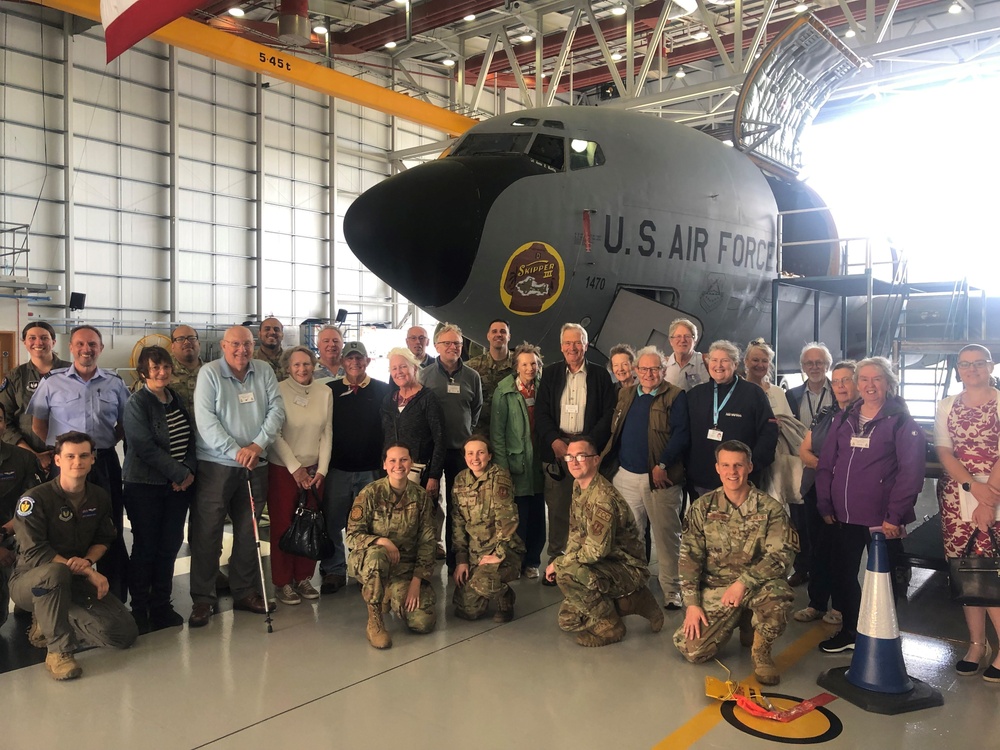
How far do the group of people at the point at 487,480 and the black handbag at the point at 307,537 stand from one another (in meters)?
0.20

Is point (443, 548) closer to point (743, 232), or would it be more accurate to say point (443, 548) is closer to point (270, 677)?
point (270, 677)

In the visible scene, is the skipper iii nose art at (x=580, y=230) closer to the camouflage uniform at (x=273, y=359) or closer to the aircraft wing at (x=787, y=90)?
the camouflage uniform at (x=273, y=359)

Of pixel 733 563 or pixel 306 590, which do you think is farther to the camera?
pixel 306 590

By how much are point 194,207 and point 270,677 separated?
73.8 feet

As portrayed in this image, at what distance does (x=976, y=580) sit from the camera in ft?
13.6

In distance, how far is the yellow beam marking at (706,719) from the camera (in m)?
3.50

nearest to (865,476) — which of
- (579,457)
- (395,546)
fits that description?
(579,457)

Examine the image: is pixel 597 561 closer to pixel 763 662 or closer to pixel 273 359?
pixel 763 662

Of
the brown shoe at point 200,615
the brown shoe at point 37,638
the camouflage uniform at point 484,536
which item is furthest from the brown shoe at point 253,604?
the camouflage uniform at point 484,536

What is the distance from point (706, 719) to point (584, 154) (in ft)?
16.8

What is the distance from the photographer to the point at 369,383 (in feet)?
19.7

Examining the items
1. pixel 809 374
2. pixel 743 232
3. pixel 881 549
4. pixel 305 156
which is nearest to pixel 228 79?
pixel 305 156

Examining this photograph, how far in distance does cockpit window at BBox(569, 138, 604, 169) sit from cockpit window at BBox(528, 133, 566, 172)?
0.08 m

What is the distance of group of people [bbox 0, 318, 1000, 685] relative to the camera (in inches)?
175
